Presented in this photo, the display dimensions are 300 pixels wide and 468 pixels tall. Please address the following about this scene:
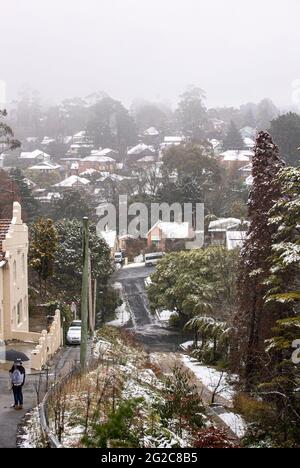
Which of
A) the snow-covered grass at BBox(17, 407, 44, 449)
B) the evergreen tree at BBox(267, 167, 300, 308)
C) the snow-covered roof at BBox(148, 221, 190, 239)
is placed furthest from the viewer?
the snow-covered roof at BBox(148, 221, 190, 239)

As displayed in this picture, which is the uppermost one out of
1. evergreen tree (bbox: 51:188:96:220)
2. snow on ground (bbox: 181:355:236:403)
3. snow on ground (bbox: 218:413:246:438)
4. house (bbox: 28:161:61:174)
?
house (bbox: 28:161:61:174)

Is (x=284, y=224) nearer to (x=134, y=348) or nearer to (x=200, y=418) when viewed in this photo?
(x=200, y=418)

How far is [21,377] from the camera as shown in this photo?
15680 millimetres

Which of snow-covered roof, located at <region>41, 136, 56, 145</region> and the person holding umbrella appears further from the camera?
snow-covered roof, located at <region>41, 136, 56, 145</region>

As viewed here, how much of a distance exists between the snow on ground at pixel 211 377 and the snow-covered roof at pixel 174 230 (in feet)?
83.6

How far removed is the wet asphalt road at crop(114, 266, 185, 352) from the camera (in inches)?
1543

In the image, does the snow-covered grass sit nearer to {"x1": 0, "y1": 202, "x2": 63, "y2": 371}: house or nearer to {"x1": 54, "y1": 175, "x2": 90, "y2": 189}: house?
{"x1": 0, "y1": 202, "x2": 63, "y2": 371}: house

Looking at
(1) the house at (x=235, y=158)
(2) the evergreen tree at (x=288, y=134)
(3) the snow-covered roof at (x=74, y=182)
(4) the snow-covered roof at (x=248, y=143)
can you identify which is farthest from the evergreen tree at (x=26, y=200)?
(4) the snow-covered roof at (x=248, y=143)

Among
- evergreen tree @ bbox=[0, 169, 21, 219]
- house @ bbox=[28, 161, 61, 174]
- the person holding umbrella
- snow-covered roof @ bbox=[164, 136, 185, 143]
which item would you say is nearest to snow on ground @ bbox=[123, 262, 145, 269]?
evergreen tree @ bbox=[0, 169, 21, 219]

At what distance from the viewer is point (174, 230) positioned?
59.3 meters

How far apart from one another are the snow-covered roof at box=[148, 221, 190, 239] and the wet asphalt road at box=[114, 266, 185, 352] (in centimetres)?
337

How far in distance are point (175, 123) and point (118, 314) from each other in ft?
361

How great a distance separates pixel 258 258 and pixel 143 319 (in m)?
24.4
